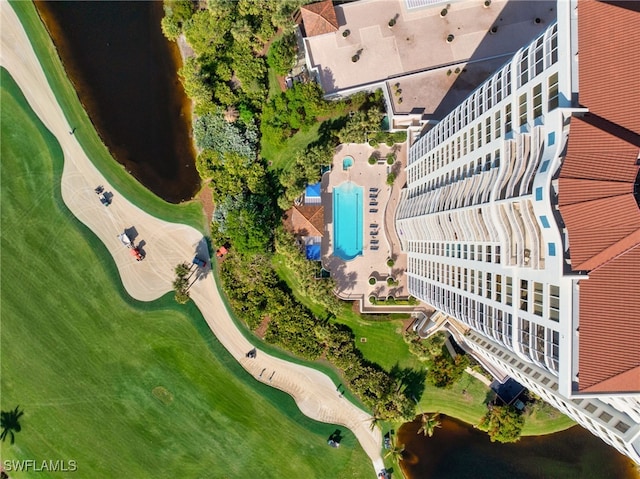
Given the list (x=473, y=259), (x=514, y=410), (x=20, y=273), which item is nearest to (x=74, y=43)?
(x=20, y=273)

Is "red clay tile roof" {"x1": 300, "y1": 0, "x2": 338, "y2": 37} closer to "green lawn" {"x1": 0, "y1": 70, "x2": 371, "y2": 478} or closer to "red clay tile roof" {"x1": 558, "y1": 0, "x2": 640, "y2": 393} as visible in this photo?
"red clay tile roof" {"x1": 558, "y1": 0, "x2": 640, "y2": 393}

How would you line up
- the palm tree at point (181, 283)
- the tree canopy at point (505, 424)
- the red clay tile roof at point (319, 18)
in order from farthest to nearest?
1. the palm tree at point (181, 283)
2. the tree canopy at point (505, 424)
3. the red clay tile roof at point (319, 18)

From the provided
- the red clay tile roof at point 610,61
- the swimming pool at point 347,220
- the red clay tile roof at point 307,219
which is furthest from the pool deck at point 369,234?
the red clay tile roof at point 610,61

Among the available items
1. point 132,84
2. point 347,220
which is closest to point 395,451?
point 347,220

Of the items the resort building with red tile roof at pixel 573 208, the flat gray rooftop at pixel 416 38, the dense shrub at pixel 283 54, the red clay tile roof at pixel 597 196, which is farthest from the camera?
the flat gray rooftop at pixel 416 38

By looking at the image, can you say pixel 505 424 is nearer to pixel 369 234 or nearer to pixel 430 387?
pixel 430 387

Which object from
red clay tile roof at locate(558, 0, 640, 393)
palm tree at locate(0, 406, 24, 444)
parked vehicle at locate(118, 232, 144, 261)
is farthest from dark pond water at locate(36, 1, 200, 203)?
red clay tile roof at locate(558, 0, 640, 393)

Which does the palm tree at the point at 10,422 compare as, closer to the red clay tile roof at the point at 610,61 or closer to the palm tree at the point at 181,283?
the palm tree at the point at 181,283
